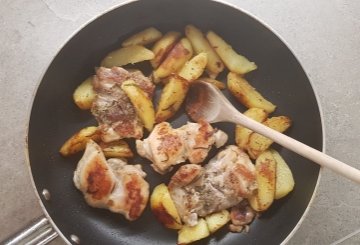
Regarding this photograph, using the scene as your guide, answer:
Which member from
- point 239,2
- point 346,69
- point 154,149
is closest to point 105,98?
point 154,149

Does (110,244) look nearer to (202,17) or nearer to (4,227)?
(4,227)

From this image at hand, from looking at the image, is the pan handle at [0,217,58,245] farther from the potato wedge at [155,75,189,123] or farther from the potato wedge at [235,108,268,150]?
the potato wedge at [235,108,268,150]

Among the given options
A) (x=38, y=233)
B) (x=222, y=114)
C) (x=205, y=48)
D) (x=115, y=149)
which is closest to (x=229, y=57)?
(x=205, y=48)

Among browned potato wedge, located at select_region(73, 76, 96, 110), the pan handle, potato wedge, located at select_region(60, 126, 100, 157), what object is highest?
browned potato wedge, located at select_region(73, 76, 96, 110)

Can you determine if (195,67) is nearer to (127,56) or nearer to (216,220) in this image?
(127,56)

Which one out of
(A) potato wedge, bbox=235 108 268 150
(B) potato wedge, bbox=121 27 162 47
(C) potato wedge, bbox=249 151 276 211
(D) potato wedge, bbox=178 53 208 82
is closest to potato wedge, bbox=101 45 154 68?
(B) potato wedge, bbox=121 27 162 47
